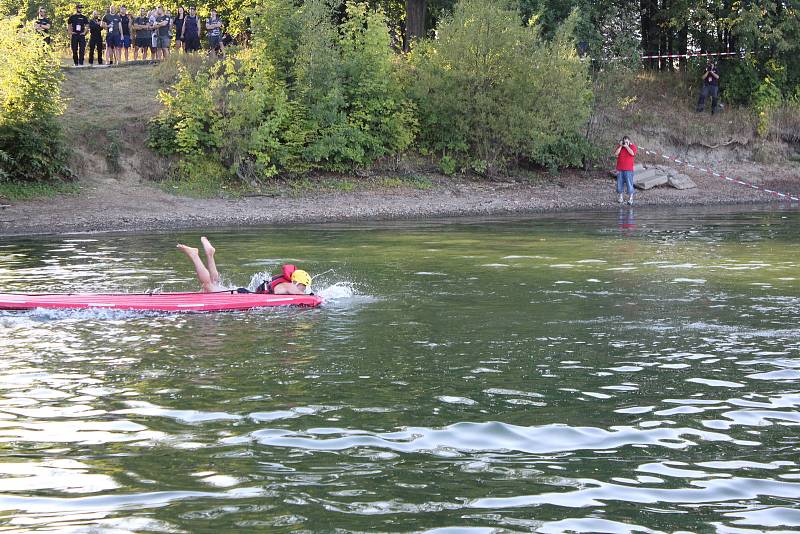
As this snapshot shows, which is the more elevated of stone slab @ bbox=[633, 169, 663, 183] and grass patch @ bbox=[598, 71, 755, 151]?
grass patch @ bbox=[598, 71, 755, 151]

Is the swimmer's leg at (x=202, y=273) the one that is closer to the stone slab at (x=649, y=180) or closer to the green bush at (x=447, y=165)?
the green bush at (x=447, y=165)

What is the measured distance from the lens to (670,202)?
125 ft

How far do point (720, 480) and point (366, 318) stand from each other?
8.08 m

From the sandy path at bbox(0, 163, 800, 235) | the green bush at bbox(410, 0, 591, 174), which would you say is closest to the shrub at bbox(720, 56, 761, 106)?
the sandy path at bbox(0, 163, 800, 235)

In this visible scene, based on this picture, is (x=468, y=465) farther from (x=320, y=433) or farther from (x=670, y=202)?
(x=670, y=202)

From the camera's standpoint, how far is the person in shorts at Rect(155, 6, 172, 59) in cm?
4266

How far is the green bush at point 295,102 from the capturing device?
3534 centimetres

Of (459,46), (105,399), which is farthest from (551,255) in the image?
(459,46)

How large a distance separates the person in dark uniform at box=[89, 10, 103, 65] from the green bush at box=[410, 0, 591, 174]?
12.0 m

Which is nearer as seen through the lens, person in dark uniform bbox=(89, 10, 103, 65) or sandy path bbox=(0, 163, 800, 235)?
sandy path bbox=(0, 163, 800, 235)

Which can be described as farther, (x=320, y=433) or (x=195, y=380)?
(x=195, y=380)

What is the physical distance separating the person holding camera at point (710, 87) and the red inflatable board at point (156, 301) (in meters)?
33.0

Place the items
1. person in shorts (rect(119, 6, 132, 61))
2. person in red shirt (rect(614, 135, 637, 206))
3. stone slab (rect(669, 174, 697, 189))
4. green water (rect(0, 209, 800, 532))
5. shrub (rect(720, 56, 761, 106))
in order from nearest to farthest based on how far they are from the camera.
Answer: green water (rect(0, 209, 800, 532))
person in red shirt (rect(614, 135, 637, 206))
stone slab (rect(669, 174, 697, 189))
person in shorts (rect(119, 6, 132, 61))
shrub (rect(720, 56, 761, 106))

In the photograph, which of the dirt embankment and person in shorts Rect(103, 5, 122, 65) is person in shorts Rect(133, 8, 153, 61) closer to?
Answer: person in shorts Rect(103, 5, 122, 65)
